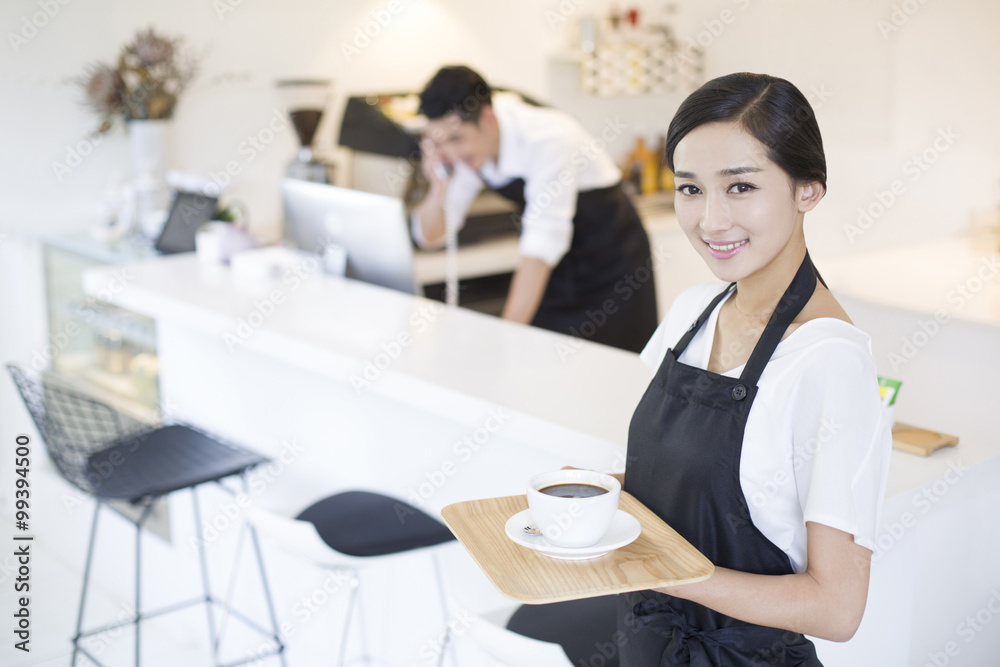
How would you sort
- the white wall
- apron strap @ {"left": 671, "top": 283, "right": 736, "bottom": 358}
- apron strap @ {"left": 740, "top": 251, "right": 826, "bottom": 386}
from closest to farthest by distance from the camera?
1. apron strap @ {"left": 740, "top": 251, "right": 826, "bottom": 386}
2. apron strap @ {"left": 671, "top": 283, "right": 736, "bottom": 358}
3. the white wall

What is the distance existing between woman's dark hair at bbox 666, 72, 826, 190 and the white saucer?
0.39 metres

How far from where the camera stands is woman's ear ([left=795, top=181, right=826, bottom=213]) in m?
0.94

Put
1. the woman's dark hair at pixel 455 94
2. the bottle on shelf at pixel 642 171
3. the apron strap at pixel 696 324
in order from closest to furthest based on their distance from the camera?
the apron strap at pixel 696 324 → the woman's dark hair at pixel 455 94 → the bottle on shelf at pixel 642 171

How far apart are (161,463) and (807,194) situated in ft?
5.16

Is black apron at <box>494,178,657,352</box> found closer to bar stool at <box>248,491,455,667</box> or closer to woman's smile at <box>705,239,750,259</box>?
bar stool at <box>248,491,455,667</box>

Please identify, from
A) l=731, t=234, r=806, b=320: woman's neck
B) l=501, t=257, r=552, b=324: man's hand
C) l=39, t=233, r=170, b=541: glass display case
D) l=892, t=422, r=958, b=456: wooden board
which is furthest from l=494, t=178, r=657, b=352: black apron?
l=731, t=234, r=806, b=320: woman's neck

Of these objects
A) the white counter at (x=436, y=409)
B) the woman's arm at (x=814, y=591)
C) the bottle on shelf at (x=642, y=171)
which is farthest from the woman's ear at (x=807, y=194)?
the bottle on shelf at (x=642, y=171)

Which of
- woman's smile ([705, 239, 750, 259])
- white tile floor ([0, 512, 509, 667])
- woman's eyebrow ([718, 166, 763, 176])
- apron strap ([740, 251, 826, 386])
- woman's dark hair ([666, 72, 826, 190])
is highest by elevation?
woman's dark hair ([666, 72, 826, 190])

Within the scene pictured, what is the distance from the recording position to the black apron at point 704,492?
3.14 ft

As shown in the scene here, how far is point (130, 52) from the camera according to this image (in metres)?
3.30

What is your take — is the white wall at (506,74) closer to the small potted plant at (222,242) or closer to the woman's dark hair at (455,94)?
the woman's dark hair at (455,94)

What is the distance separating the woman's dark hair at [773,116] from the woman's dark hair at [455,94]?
4.61 feet

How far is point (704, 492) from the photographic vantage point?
98 cm

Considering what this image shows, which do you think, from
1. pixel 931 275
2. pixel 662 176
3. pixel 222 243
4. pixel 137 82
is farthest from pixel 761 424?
pixel 662 176
